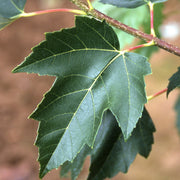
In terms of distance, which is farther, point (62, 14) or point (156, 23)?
point (62, 14)

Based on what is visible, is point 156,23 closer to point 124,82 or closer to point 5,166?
point 124,82

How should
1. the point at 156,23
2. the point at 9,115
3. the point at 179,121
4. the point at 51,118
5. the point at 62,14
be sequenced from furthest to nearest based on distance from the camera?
1. the point at 62,14
2. the point at 9,115
3. the point at 179,121
4. the point at 156,23
5. the point at 51,118

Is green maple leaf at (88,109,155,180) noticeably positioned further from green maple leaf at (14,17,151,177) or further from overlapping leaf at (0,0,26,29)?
overlapping leaf at (0,0,26,29)

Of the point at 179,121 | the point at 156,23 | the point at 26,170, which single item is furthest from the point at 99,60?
the point at 26,170

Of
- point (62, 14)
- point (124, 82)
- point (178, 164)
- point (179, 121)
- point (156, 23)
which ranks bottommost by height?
point (178, 164)

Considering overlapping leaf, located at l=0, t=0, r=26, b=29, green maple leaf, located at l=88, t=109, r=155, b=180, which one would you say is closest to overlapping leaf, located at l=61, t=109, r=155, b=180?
green maple leaf, located at l=88, t=109, r=155, b=180

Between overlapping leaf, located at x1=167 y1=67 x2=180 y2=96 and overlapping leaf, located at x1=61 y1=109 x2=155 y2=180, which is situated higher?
overlapping leaf, located at x1=167 y1=67 x2=180 y2=96
